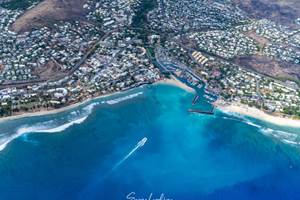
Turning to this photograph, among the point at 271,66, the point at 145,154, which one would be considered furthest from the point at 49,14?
the point at 271,66

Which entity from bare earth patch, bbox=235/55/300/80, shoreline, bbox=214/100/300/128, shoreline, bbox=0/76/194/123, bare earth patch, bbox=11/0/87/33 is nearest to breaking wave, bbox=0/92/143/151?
shoreline, bbox=0/76/194/123

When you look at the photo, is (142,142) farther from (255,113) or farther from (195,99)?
(255,113)

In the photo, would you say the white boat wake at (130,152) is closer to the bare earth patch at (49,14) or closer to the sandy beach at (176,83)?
the sandy beach at (176,83)

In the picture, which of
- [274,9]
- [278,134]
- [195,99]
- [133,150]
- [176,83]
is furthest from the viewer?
[274,9]

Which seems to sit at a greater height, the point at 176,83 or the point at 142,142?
the point at 176,83

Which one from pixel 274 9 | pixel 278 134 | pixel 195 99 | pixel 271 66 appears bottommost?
pixel 278 134
